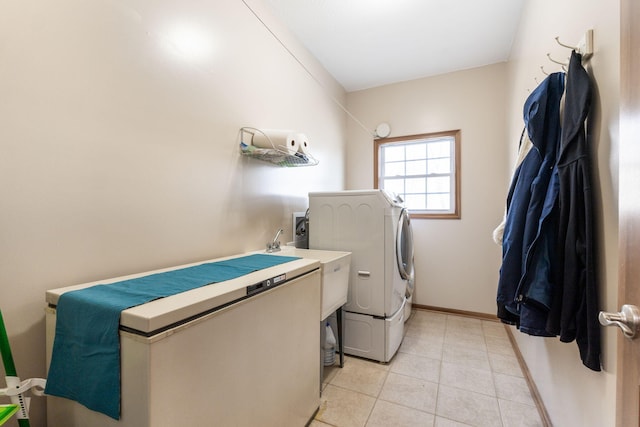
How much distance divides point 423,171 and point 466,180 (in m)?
0.51

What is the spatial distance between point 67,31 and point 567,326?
2.16 meters

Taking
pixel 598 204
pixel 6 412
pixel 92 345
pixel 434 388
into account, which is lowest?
pixel 434 388

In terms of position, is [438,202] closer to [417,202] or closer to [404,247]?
[417,202]

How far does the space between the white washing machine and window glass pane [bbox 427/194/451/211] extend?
50.1 inches

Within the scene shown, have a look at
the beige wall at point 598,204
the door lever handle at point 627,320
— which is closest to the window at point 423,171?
the beige wall at point 598,204

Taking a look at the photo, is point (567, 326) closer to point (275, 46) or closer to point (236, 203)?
point (236, 203)

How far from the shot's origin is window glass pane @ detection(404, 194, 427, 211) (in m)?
3.43

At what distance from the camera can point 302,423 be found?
1427 millimetres

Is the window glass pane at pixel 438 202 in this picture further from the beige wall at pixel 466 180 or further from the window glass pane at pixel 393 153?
the window glass pane at pixel 393 153

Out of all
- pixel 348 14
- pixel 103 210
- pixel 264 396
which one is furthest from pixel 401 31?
pixel 264 396

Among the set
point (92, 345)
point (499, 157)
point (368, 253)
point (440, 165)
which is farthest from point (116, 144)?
point (499, 157)

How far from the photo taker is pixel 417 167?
3.49 meters

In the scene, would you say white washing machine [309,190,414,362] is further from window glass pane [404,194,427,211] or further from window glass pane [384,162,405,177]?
window glass pane [384,162,405,177]

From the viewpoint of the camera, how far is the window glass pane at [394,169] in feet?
11.7
